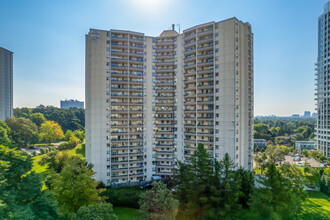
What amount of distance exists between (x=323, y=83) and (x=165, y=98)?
66.2m

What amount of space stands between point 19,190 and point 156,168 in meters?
32.8

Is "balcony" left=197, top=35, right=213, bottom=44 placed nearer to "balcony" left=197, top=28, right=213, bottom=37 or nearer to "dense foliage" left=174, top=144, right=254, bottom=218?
"balcony" left=197, top=28, right=213, bottom=37

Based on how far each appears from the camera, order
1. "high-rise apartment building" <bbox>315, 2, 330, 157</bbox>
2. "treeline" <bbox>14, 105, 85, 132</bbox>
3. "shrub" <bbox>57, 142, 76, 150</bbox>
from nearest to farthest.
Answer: "high-rise apartment building" <bbox>315, 2, 330, 157</bbox>
"shrub" <bbox>57, 142, 76, 150</bbox>
"treeline" <bbox>14, 105, 85, 132</bbox>

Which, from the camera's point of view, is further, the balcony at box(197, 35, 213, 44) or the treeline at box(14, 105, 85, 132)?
the treeline at box(14, 105, 85, 132)

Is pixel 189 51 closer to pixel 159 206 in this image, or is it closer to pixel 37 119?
pixel 159 206

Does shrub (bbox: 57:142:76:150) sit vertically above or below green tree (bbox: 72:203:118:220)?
below

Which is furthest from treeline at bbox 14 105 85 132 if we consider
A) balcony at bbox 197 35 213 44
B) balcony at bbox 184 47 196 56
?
balcony at bbox 197 35 213 44

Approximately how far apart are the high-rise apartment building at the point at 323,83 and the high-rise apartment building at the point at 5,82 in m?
139

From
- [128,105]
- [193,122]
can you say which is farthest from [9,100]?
[193,122]

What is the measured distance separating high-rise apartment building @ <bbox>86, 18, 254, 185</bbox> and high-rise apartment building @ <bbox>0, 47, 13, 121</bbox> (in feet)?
231

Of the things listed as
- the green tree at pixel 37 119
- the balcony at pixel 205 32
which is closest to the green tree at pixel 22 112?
the green tree at pixel 37 119

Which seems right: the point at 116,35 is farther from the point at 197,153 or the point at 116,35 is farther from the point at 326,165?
the point at 326,165

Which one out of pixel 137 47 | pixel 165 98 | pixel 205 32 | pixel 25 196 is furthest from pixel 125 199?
pixel 205 32

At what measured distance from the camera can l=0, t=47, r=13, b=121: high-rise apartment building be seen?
78.4m
